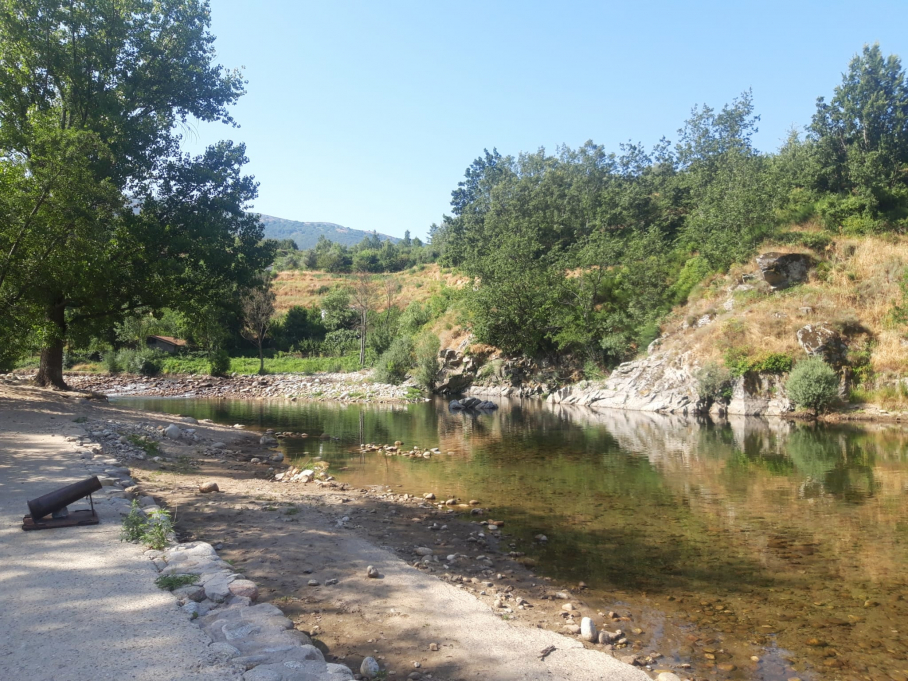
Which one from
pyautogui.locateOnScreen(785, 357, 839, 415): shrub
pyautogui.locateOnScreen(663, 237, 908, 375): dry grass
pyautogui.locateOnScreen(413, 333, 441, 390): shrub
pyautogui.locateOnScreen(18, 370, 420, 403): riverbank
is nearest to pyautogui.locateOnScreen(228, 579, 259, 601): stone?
pyautogui.locateOnScreen(785, 357, 839, 415): shrub

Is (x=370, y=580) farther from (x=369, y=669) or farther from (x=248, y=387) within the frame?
(x=248, y=387)

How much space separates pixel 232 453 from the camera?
15891mm

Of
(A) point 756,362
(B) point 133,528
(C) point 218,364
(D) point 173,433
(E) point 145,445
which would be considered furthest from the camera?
(C) point 218,364

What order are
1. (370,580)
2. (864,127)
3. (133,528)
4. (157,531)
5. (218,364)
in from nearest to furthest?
(157,531), (133,528), (370,580), (864,127), (218,364)

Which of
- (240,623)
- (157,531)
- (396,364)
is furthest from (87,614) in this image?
(396,364)

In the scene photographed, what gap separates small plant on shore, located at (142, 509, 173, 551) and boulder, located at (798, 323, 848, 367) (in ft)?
95.7

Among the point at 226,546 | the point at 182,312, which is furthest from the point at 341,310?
the point at 226,546

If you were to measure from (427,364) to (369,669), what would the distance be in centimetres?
3812

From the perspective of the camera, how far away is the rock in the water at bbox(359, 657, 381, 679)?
14.5 feet

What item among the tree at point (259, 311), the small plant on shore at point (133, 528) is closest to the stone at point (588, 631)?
the small plant on shore at point (133, 528)

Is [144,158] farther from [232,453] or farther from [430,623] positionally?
[430,623]

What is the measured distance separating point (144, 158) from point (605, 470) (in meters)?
19.0

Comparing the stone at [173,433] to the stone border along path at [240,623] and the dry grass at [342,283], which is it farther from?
the dry grass at [342,283]

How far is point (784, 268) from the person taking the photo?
3378 centimetres
